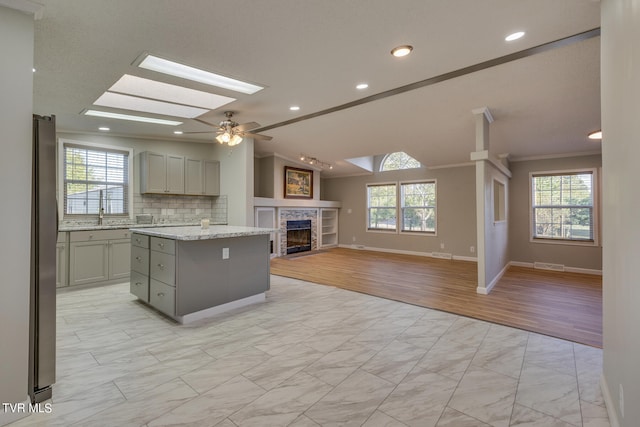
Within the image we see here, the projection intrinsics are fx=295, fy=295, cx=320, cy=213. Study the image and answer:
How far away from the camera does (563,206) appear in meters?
5.98

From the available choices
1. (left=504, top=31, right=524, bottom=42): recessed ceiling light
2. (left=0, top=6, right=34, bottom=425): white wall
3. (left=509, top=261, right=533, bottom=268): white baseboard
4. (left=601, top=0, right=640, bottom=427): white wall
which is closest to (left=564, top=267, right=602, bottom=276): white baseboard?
(left=509, top=261, right=533, bottom=268): white baseboard

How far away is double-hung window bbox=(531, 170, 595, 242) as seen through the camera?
5.77 metres

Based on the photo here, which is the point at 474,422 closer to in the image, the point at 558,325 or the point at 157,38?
the point at 558,325

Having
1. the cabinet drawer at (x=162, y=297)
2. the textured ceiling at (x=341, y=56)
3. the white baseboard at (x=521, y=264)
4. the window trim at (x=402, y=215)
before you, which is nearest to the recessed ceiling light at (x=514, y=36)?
the textured ceiling at (x=341, y=56)

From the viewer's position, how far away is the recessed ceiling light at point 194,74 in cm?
287

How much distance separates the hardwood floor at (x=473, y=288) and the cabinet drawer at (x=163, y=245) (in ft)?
8.33

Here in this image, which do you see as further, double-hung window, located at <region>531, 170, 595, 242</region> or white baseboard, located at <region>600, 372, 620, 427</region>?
double-hung window, located at <region>531, 170, 595, 242</region>

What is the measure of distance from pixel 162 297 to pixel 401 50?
346 cm

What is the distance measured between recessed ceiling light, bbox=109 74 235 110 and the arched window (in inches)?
219

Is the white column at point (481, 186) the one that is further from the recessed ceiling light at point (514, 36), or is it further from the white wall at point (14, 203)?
the white wall at point (14, 203)

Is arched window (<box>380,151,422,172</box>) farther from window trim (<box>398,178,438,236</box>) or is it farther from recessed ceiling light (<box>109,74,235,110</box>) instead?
recessed ceiling light (<box>109,74,235,110</box>)

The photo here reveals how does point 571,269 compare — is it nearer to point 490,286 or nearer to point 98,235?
point 490,286

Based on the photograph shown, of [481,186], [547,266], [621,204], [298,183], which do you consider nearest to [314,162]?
[298,183]

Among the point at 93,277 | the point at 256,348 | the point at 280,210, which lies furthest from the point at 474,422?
the point at 280,210
